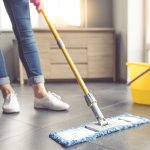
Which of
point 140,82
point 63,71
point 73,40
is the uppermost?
point 73,40

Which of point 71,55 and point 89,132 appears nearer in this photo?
point 89,132

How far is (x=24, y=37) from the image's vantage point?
1.57 meters

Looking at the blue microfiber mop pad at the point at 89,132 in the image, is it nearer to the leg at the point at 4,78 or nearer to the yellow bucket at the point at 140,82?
the yellow bucket at the point at 140,82

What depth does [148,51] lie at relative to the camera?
2689mm

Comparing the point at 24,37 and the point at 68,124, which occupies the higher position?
the point at 24,37

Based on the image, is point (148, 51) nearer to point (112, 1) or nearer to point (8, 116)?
point (112, 1)

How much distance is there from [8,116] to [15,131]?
0.27 m

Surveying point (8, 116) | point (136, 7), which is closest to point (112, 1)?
point (136, 7)

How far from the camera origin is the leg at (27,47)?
1542mm

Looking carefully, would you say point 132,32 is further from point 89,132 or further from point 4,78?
point 89,132

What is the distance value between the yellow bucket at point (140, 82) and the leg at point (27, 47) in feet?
1.42

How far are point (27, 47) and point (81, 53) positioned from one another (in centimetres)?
126

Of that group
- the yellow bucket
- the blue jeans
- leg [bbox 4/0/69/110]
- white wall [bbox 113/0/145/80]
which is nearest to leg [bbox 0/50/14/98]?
the blue jeans

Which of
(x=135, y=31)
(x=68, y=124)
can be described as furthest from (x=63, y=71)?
(x=68, y=124)
